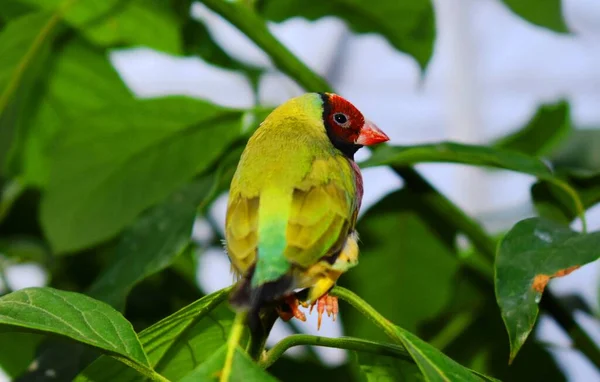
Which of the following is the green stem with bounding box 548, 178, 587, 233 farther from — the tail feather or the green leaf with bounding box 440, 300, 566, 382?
the tail feather

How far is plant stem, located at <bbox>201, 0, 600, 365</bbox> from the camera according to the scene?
1.02 meters

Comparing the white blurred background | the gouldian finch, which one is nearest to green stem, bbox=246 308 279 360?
the gouldian finch

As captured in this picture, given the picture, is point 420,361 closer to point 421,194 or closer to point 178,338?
point 178,338

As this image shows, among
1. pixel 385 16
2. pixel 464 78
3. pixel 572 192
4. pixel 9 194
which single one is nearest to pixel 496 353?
pixel 572 192

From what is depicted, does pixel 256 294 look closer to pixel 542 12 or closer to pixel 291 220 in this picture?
pixel 291 220

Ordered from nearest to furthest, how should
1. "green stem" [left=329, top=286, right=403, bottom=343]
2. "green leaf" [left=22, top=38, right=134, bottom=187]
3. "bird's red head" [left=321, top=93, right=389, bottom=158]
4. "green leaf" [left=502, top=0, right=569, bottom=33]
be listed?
"green stem" [left=329, top=286, right=403, bottom=343] < "bird's red head" [left=321, top=93, right=389, bottom=158] < "green leaf" [left=502, top=0, right=569, bottom=33] < "green leaf" [left=22, top=38, right=134, bottom=187]

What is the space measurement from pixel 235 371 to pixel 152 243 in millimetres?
480

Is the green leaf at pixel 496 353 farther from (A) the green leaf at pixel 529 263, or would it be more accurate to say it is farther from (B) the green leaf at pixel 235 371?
(B) the green leaf at pixel 235 371

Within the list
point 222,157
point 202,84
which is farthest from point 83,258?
point 202,84

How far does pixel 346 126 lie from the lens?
2.78 feet

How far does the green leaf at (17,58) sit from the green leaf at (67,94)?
191 mm

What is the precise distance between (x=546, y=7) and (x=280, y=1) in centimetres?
41

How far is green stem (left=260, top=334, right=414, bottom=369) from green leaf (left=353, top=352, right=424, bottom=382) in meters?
0.06

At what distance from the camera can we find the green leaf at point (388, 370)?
29.3 inches
